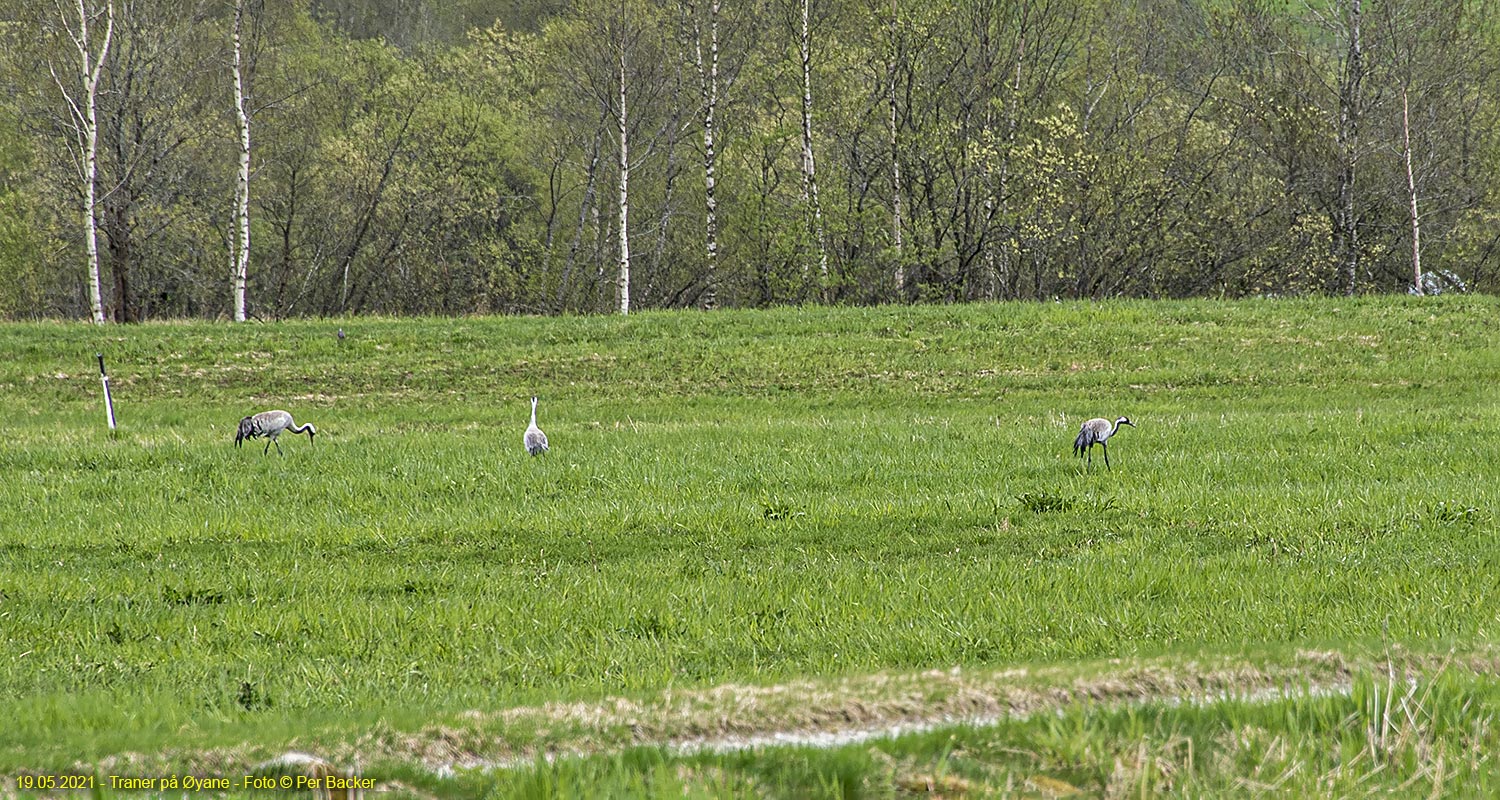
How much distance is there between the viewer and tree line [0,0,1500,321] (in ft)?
121

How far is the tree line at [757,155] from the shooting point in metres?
36.9

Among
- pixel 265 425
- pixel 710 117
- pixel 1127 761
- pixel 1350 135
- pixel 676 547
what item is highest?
pixel 710 117

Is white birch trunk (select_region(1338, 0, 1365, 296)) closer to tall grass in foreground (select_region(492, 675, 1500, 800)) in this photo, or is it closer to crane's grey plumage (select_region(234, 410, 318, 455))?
crane's grey plumage (select_region(234, 410, 318, 455))

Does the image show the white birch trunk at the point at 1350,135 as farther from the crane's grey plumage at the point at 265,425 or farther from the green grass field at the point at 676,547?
the crane's grey plumage at the point at 265,425

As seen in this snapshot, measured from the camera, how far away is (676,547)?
10305 mm

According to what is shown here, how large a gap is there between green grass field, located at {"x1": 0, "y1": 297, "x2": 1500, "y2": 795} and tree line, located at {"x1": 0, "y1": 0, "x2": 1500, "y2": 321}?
53.0 feet

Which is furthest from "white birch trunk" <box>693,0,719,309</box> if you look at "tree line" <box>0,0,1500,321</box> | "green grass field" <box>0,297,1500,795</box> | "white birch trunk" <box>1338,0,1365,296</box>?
"white birch trunk" <box>1338,0,1365,296</box>

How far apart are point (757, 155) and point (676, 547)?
35.5 metres

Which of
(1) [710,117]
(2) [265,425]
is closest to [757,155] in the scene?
(1) [710,117]

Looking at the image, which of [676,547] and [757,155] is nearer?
[676,547]

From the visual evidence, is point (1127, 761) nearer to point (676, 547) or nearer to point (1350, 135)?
point (676, 547)

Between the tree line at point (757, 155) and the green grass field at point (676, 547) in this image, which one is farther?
the tree line at point (757, 155)

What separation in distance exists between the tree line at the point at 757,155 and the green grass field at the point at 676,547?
16162 mm

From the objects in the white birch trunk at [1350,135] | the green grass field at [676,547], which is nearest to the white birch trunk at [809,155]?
the green grass field at [676,547]
